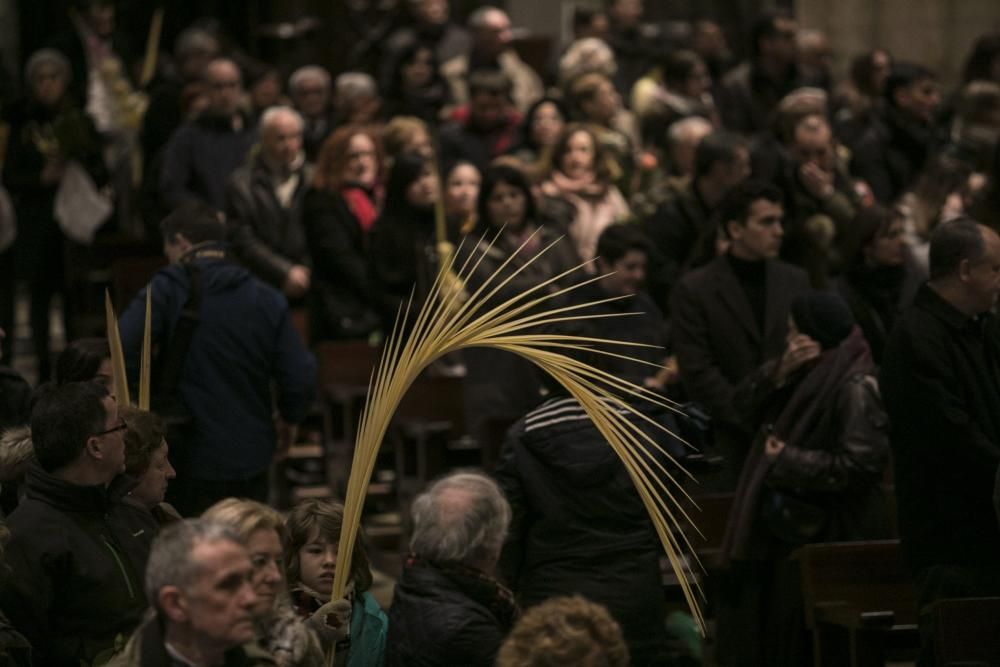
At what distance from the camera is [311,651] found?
4.03 metres

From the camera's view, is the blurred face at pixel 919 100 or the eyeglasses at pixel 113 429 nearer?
the eyeglasses at pixel 113 429

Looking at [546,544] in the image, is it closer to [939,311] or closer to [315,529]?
[315,529]

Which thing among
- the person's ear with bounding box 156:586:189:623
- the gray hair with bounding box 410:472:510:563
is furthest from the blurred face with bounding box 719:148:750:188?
the person's ear with bounding box 156:586:189:623

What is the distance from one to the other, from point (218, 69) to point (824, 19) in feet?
22.3

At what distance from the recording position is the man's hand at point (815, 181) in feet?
27.7

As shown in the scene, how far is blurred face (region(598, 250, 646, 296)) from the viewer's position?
7180 millimetres

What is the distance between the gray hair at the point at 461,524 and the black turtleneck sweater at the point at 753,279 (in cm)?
236

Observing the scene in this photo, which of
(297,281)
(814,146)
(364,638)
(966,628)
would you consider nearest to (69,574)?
(364,638)

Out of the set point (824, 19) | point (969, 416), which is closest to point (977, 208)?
point (969, 416)

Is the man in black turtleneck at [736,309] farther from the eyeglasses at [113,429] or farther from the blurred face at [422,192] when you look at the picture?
the eyeglasses at [113,429]

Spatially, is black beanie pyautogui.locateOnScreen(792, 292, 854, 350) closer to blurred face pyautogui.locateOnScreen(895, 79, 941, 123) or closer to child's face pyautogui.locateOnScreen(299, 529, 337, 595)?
child's face pyautogui.locateOnScreen(299, 529, 337, 595)

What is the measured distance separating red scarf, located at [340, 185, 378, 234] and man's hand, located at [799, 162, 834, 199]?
2.02m

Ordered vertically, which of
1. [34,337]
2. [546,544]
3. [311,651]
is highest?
[311,651]

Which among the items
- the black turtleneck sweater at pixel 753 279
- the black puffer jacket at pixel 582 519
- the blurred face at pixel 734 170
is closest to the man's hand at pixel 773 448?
the black puffer jacket at pixel 582 519
